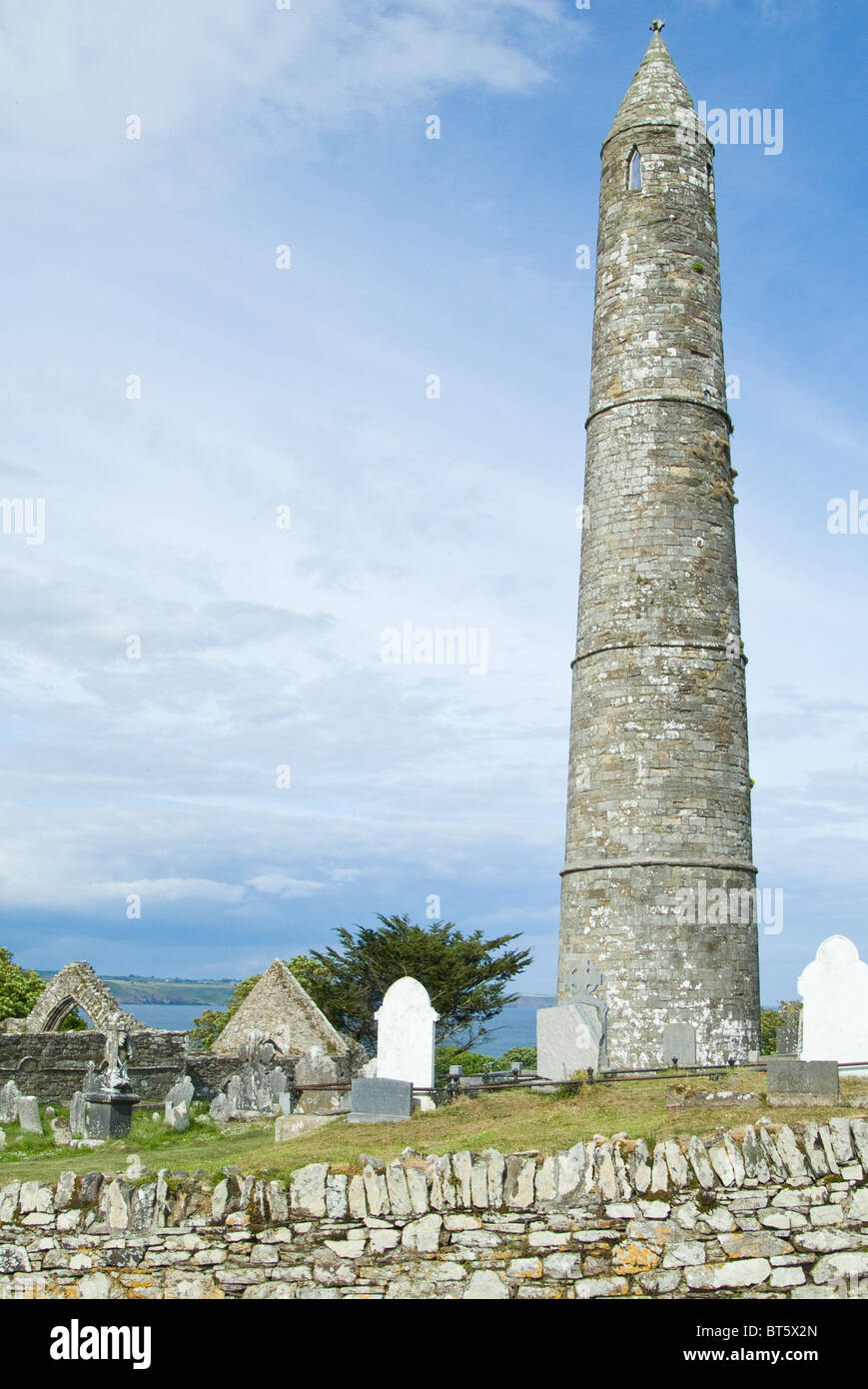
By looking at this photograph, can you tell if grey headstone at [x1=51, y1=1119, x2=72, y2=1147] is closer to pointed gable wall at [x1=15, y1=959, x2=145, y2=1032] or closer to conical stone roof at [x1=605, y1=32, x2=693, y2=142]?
pointed gable wall at [x1=15, y1=959, x2=145, y2=1032]

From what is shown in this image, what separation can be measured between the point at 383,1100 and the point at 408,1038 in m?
2.81

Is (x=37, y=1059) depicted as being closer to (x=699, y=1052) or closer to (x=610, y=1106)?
(x=699, y=1052)

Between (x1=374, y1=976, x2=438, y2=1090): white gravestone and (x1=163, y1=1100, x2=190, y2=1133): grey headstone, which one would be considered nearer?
(x1=374, y1=976, x2=438, y2=1090): white gravestone

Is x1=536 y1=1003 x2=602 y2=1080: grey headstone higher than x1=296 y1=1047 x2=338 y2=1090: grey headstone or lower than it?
higher

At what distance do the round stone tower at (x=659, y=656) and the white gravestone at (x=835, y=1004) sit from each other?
282 centimetres

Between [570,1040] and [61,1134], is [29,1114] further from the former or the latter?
[570,1040]

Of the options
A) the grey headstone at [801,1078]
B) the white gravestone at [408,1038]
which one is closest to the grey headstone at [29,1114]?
the white gravestone at [408,1038]

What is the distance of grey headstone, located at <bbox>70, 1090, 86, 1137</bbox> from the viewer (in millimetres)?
A: 17616

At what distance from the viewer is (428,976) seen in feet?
115

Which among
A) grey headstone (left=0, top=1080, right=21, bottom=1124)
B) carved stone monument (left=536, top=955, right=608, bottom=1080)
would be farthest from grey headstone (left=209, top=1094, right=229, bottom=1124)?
carved stone monument (left=536, top=955, right=608, bottom=1080)

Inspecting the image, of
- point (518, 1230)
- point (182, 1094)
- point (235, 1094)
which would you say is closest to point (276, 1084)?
point (235, 1094)

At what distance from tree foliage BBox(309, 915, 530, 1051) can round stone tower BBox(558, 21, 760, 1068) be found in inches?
633
